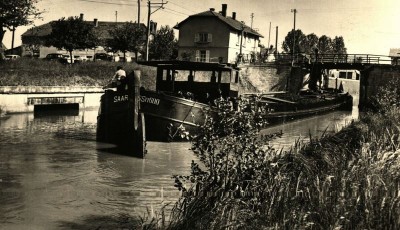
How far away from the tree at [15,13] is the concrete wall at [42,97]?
7187 mm

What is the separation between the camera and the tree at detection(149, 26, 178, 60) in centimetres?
5939

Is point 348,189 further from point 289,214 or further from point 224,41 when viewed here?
point 224,41

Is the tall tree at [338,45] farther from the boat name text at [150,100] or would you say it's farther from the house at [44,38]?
the boat name text at [150,100]

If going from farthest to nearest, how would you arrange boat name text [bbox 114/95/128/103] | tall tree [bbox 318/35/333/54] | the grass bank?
tall tree [bbox 318/35/333/54] → the grass bank → boat name text [bbox 114/95/128/103]

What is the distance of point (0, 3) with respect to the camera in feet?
99.4

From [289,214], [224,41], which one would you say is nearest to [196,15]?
[224,41]

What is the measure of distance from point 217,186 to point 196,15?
190 ft

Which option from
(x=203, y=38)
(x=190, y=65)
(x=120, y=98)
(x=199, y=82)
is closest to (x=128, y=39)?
(x=203, y=38)

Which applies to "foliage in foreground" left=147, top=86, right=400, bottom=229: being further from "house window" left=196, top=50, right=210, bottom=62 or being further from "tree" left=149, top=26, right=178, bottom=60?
"house window" left=196, top=50, right=210, bottom=62

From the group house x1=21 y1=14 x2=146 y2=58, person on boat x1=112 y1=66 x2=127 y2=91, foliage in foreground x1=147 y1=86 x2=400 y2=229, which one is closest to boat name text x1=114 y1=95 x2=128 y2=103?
person on boat x1=112 y1=66 x2=127 y2=91

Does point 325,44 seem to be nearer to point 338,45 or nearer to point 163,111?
point 338,45

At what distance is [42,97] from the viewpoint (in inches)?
1016

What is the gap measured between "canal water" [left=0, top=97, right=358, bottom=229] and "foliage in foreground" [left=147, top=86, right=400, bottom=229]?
0.87 meters

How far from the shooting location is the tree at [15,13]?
30650mm
